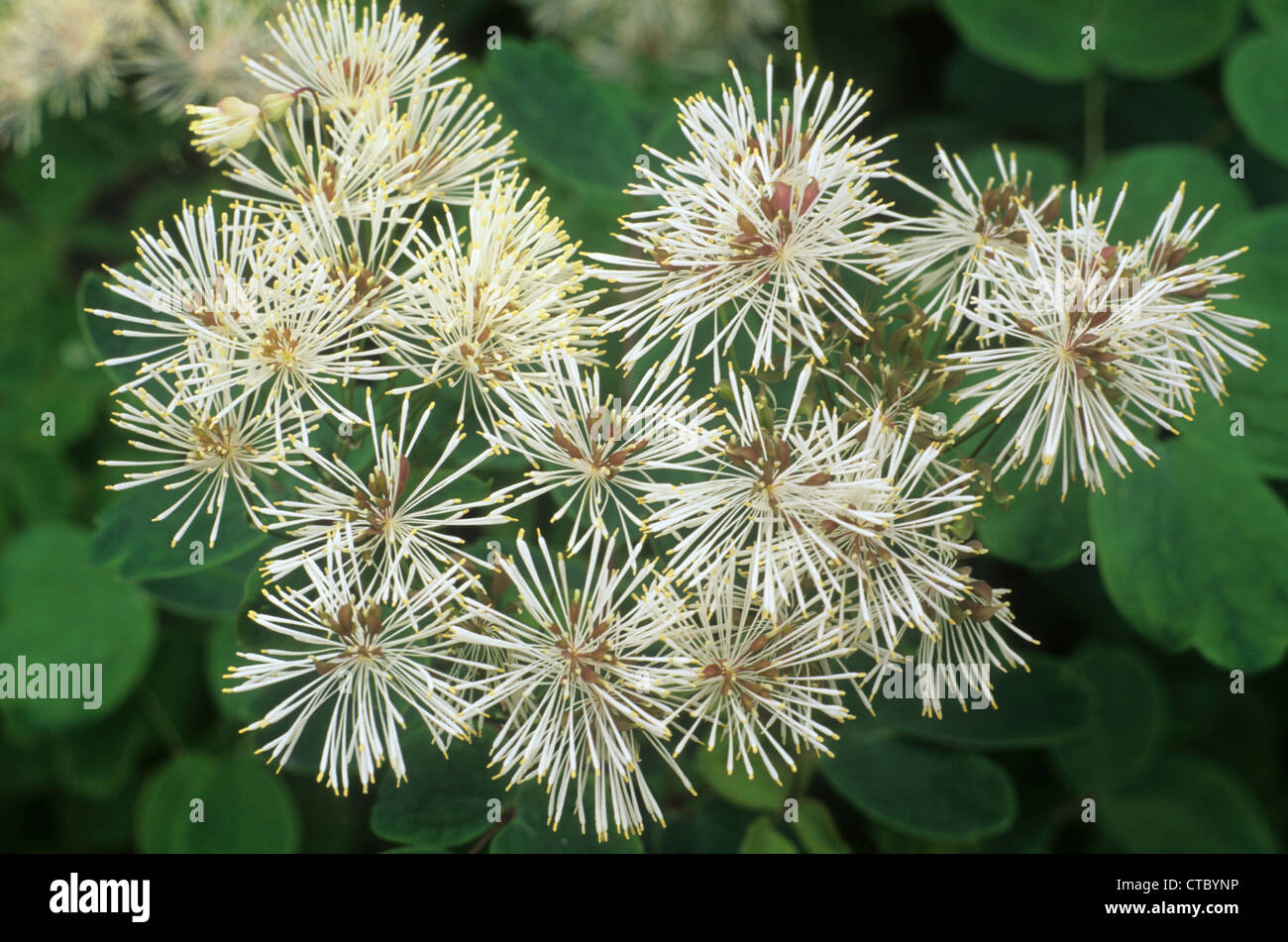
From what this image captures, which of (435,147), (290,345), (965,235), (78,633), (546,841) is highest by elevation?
(435,147)

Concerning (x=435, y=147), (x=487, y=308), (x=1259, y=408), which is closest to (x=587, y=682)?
(x=487, y=308)

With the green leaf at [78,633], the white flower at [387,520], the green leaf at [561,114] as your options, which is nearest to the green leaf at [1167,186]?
the green leaf at [561,114]

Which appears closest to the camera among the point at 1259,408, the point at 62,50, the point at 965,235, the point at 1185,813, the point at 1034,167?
the point at 965,235

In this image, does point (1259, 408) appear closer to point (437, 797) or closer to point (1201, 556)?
point (1201, 556)

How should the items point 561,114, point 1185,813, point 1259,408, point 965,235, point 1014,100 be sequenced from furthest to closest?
point 1014,100, point 1185,813, point 561,114, point 1259,408, point 965,235

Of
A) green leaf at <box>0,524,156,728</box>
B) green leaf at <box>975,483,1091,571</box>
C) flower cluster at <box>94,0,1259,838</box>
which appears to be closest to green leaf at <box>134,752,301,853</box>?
Answer: green leaf at <box>0,524,156,728</box>

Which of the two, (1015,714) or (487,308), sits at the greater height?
(487,308)
